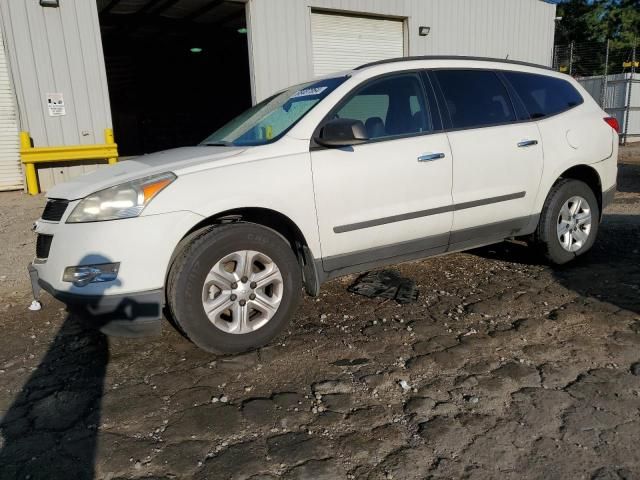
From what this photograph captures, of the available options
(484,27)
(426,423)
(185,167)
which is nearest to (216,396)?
(426,423)

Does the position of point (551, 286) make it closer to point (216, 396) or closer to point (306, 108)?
point (306, 108)

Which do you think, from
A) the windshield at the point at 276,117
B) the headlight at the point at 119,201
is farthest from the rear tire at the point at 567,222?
the headlight at the point at 119,201

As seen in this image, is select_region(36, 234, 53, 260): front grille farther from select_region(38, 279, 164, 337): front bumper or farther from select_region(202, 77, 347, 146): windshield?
select_region(202, 77, 347, 146): windshield

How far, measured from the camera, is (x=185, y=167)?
118 inches

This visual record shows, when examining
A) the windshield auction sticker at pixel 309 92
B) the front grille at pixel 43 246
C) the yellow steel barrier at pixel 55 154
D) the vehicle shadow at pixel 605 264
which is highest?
the windshield auction sticker at pixel 309 92

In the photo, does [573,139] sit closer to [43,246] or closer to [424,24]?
[43,246]

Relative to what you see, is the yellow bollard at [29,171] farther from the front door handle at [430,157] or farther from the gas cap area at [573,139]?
the gas cap area at [573,139]

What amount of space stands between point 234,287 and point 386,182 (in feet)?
4.05

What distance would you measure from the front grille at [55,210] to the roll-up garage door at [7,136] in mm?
6018

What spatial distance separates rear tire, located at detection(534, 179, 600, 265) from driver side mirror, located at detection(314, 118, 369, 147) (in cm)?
202

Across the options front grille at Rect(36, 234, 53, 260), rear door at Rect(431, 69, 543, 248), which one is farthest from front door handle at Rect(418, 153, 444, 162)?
front grille at Rect(36, 234, 53, 260)

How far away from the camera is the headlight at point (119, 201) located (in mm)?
2807

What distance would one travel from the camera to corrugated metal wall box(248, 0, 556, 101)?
32.3 ft

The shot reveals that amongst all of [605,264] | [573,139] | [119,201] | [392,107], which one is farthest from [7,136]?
[605,264]
